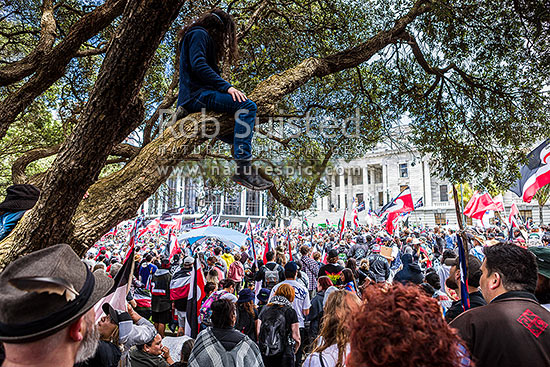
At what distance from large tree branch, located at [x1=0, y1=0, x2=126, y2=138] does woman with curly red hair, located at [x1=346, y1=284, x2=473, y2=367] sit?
14.2 feet

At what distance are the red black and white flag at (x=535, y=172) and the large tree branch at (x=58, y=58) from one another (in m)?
8.43

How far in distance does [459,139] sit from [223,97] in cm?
640

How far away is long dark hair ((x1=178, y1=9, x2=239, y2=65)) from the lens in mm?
3012

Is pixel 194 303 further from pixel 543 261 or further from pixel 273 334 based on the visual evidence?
pixel 543 261

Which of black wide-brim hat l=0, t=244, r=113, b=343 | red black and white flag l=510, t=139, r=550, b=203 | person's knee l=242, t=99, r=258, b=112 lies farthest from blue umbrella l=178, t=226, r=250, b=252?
black wide-brim hat l=0, t=244, r=113, b=343

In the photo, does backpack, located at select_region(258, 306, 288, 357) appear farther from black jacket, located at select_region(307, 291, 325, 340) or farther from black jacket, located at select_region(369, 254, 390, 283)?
black jacket, located at select_region(369, 254, 390, 283)

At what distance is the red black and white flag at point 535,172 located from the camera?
25.7ft

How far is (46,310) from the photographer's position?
132 cm

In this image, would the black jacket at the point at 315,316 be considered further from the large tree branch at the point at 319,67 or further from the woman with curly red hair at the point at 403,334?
the woman with curly red hair at the point at 403,334

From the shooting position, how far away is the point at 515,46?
252 inches

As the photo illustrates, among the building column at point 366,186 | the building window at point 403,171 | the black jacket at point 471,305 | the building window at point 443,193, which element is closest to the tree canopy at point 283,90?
the black jacket at point 471,305

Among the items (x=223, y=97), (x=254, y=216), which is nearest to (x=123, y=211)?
(x=223, y=97)

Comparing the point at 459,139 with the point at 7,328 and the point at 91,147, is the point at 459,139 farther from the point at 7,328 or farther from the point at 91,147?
→ the point at 7,328

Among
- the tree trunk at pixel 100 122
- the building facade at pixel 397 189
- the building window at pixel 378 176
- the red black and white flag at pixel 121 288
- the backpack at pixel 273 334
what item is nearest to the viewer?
the tree trunk at pixel 100 122
